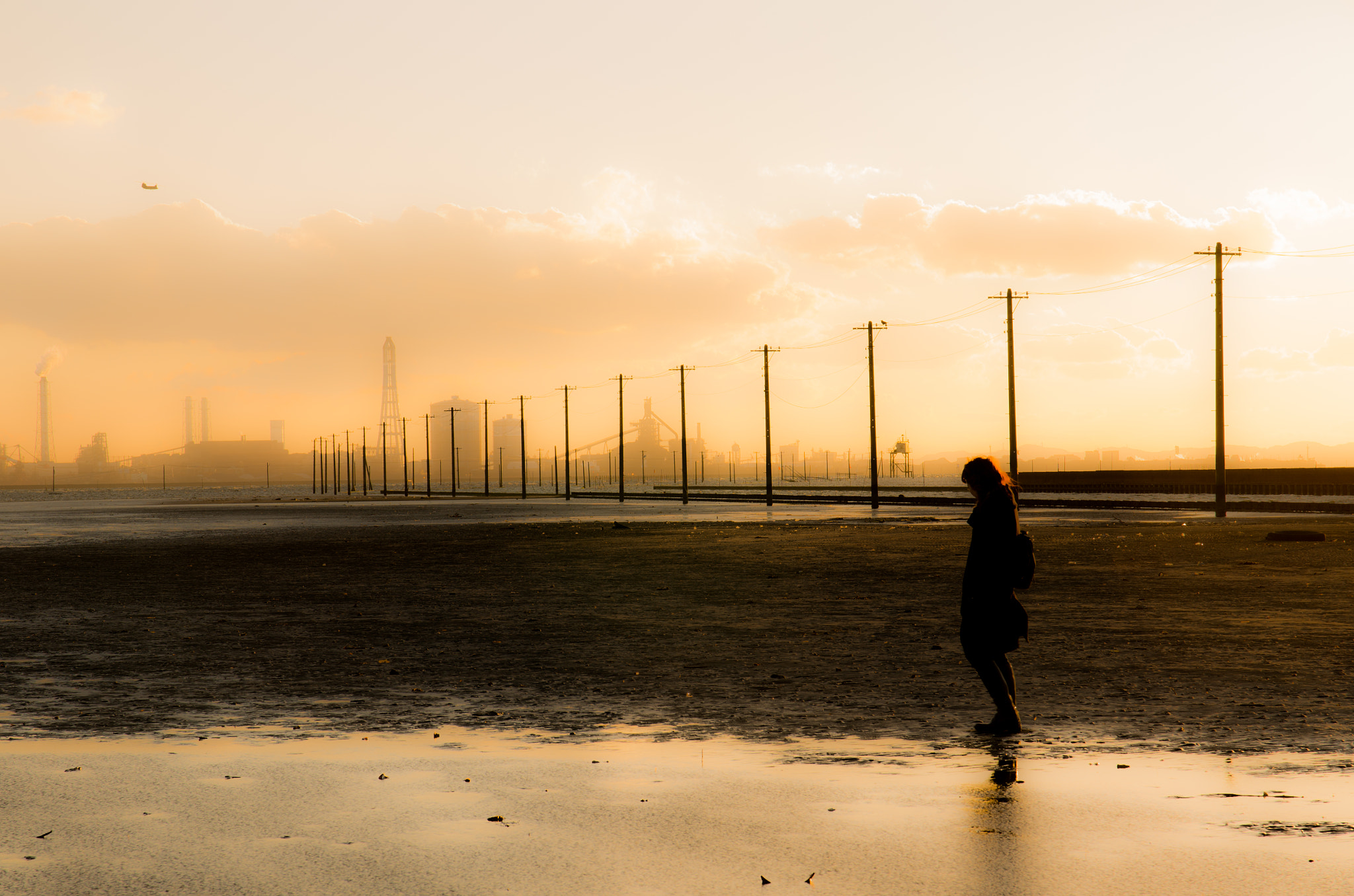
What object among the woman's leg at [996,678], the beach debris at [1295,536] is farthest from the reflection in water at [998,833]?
the beach debris at [1295,536]

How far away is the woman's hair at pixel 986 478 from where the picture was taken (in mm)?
8211

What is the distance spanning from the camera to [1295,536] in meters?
30.0

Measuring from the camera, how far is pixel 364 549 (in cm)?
3203

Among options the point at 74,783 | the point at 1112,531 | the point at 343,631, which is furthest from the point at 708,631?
the point at 1112,531

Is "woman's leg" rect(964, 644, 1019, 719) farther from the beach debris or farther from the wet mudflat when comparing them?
the beach debris

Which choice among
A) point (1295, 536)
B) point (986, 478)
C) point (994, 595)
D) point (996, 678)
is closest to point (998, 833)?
point (996, 678)

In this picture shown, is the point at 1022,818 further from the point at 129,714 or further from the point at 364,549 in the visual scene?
the point at 364,549

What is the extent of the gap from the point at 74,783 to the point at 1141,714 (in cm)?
764

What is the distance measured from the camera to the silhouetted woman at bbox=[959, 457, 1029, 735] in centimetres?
819

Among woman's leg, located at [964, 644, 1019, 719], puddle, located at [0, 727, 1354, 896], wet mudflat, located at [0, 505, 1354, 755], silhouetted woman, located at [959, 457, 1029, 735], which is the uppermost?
silhouetted woman, located at [959, 457, 1029, 735]

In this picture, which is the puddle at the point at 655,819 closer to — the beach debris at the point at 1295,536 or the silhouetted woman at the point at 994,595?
the silhouetted woman at the point at 994,595

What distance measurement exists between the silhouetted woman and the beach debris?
25.5 meters

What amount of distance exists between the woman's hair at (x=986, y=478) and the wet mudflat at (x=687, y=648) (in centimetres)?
181

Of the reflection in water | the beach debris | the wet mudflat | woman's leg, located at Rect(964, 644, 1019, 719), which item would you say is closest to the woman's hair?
woman's leg, located at Rect(964, 644, 1019, 719)
